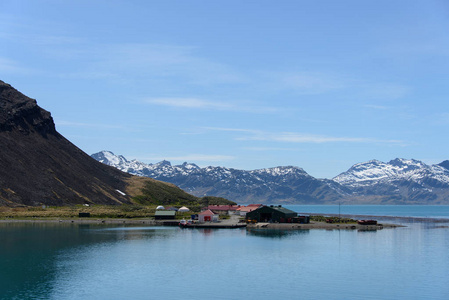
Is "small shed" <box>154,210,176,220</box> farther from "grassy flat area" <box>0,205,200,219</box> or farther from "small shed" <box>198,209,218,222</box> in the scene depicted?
"small shed" <box>198,209,218,222</box>

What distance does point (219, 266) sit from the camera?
79125 millimetres

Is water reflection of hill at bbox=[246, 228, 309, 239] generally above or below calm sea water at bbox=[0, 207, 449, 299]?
above

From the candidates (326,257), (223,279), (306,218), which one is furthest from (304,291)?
(306,218)

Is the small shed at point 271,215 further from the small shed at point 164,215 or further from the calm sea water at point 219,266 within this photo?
the calm sea water at point 219,266

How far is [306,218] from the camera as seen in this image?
16200cm

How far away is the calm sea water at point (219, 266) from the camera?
60969 millimetres

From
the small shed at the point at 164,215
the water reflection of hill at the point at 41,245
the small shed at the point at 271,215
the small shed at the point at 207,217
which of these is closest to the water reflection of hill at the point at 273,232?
the small shed at the point at 271,215

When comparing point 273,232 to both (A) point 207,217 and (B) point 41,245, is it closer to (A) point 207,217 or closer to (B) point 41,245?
(A) point 207,217

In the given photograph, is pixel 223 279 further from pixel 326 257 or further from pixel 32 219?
pixel 32 219

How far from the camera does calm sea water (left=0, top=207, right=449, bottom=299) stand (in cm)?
6097

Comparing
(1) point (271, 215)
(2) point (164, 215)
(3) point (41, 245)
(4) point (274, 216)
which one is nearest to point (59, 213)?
(2) point (164, 215)

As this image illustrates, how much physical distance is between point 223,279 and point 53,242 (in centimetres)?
5287

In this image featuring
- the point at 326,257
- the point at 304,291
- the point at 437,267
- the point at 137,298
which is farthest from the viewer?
the point at 326,257

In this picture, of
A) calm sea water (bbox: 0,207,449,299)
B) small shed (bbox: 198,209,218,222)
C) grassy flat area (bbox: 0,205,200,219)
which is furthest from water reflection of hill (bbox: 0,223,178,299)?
small shed (bbox: 198,209,218,222)
